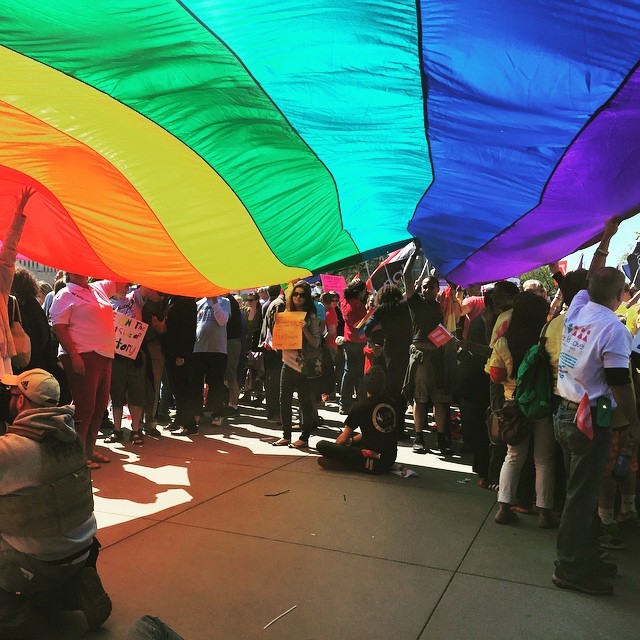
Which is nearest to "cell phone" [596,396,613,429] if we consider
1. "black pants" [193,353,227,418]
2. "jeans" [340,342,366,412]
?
"black pants" [193,353,227,418]

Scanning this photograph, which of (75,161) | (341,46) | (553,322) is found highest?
(341,46)

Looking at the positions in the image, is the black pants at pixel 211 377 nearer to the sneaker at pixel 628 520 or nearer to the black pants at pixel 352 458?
the black pants at pixel 352 458

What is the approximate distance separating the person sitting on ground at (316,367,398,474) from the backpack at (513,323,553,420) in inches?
83.3

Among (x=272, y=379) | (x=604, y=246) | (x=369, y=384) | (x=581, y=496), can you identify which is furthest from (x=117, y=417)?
(x=604, y=246)

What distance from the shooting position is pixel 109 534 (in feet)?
16.5

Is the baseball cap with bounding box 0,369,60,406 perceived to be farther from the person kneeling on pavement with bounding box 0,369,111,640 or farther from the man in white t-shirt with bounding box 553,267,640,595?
the man in white t-shirt with bounding box 553,267,640,595

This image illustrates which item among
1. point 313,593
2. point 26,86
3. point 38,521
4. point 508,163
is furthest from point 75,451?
point 508,163

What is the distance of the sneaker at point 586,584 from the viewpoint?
414cm

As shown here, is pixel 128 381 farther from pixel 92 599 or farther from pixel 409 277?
pixel 92 599

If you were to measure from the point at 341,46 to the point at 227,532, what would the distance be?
12.0 feet

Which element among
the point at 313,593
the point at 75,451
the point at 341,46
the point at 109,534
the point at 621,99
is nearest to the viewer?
the point at 341,46

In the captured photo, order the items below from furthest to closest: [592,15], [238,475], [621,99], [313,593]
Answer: [238,475] < [313,593] < [621,99] < [592,15]

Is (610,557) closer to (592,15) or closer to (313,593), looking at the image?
(313,593)

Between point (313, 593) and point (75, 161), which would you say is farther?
point (75, 161)
